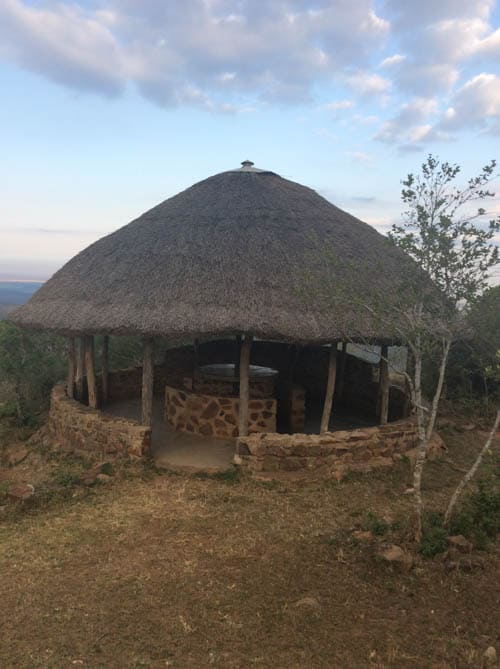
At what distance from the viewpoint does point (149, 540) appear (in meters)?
Result: 6.89

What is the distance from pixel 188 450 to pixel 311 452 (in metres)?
2.64

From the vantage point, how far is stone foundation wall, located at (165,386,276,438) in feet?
35.7

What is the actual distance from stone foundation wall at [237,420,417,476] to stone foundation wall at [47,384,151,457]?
2047 mm

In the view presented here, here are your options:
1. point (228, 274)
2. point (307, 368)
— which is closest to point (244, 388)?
point (228, 274)

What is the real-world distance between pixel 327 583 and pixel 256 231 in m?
7.74

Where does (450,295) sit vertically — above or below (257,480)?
above

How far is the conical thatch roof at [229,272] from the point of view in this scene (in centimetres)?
943

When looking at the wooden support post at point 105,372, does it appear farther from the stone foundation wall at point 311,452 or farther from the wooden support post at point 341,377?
the wooden support post at point 341,377

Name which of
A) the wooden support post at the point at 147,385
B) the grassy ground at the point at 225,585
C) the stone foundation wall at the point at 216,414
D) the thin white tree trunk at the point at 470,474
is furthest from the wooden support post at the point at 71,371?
the thin white tree trunk at the point at 470,474

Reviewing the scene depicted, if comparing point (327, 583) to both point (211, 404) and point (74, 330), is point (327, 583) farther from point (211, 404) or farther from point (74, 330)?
point (74, 330)

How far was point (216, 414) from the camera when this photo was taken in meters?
11.2

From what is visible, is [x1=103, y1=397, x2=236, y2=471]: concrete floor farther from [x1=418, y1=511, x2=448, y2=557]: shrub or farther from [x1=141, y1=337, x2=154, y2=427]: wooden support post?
[x1=418, y1=511, x2=448, y2=557]: shrub

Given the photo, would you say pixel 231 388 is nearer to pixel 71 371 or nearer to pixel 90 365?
pixel 90 365

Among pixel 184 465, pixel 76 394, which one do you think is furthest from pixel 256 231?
pixel 76 394
